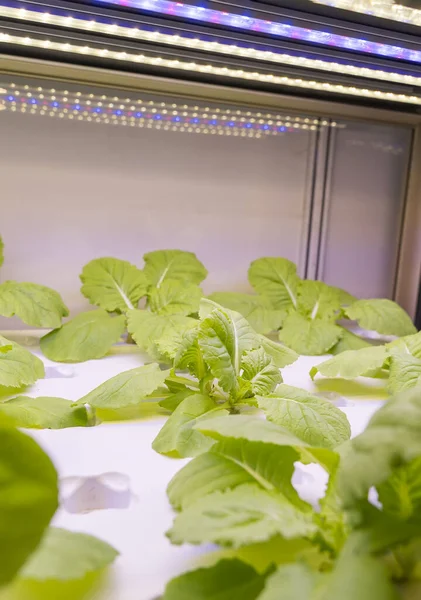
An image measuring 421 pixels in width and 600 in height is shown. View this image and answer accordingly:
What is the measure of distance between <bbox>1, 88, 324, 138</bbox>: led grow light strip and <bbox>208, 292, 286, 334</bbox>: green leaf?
0.49 m

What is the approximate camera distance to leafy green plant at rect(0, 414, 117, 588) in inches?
14.8

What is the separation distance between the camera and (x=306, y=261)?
1.75 metres

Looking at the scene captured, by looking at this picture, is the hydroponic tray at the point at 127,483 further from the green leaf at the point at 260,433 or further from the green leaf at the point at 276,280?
the green leaf at the point at 276,280

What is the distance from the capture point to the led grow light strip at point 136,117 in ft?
4.47

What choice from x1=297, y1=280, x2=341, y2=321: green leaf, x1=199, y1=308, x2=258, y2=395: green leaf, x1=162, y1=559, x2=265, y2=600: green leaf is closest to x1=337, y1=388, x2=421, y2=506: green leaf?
x1=162, y1=559, x2=265, y2=600: green leaf

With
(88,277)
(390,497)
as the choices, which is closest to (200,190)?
(88,277)

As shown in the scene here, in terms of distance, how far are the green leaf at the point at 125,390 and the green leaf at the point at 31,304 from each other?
0.37 metres

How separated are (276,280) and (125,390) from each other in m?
0.75

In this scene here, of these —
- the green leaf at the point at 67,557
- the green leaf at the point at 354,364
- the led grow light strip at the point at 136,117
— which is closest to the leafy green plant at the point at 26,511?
the green leaf at the point at 67,557

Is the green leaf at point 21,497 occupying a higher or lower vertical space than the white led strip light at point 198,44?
lower

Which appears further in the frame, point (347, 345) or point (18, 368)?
point (347, 345)

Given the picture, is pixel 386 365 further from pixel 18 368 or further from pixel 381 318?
pixel 18 368

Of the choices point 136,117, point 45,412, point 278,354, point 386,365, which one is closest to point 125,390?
point 45,412

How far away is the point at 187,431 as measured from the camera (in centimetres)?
76
